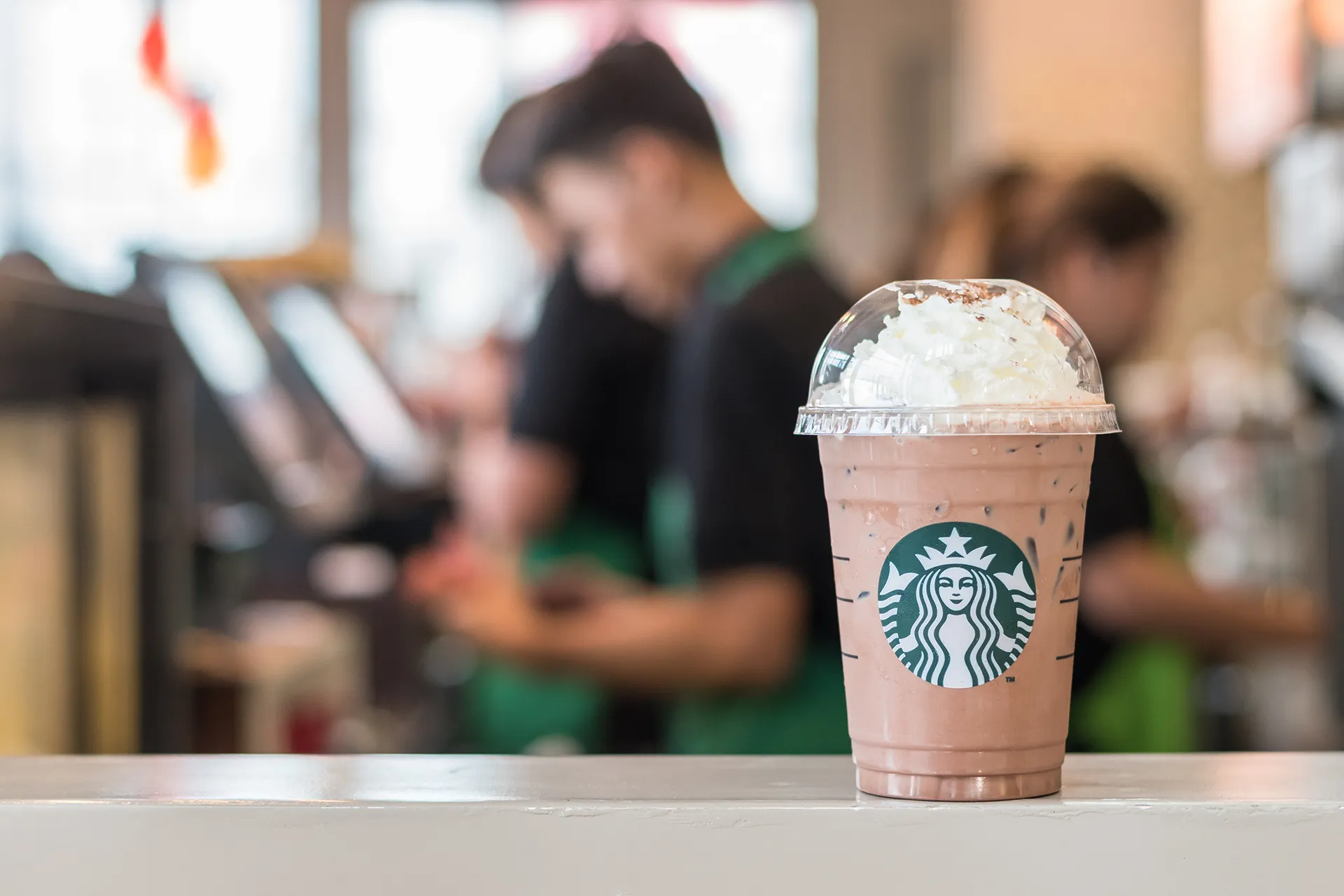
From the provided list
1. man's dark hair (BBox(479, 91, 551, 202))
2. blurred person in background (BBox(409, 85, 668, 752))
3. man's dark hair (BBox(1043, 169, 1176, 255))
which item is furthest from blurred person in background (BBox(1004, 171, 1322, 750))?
man's dark hair (BBox(479, 91, 551, 202))

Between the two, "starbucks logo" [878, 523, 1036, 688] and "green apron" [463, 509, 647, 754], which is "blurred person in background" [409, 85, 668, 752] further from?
"starbucks logo" [878, 523, 1036, 688]

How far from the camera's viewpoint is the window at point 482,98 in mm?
9094

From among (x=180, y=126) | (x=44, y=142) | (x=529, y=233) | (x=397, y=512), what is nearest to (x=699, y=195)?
(x=529, y=233)

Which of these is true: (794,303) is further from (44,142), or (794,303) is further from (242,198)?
(242,198)

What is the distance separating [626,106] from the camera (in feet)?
6.82

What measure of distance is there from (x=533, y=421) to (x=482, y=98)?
750 cm

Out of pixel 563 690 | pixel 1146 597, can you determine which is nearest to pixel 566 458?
pixel 563 690

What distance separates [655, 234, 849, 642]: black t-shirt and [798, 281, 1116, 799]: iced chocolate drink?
1001mm

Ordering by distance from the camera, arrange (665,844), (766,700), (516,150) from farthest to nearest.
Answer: (516,150)
(766,700)
(665,844)

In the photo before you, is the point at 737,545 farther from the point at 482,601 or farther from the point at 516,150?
the point at 516,150

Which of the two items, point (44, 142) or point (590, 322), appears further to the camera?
point (44, 142)

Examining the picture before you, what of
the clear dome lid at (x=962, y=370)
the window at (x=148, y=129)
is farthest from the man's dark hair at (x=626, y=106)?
the window at (x=148, y=129)

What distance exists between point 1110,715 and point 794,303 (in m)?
0.96

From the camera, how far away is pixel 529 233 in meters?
2.54
